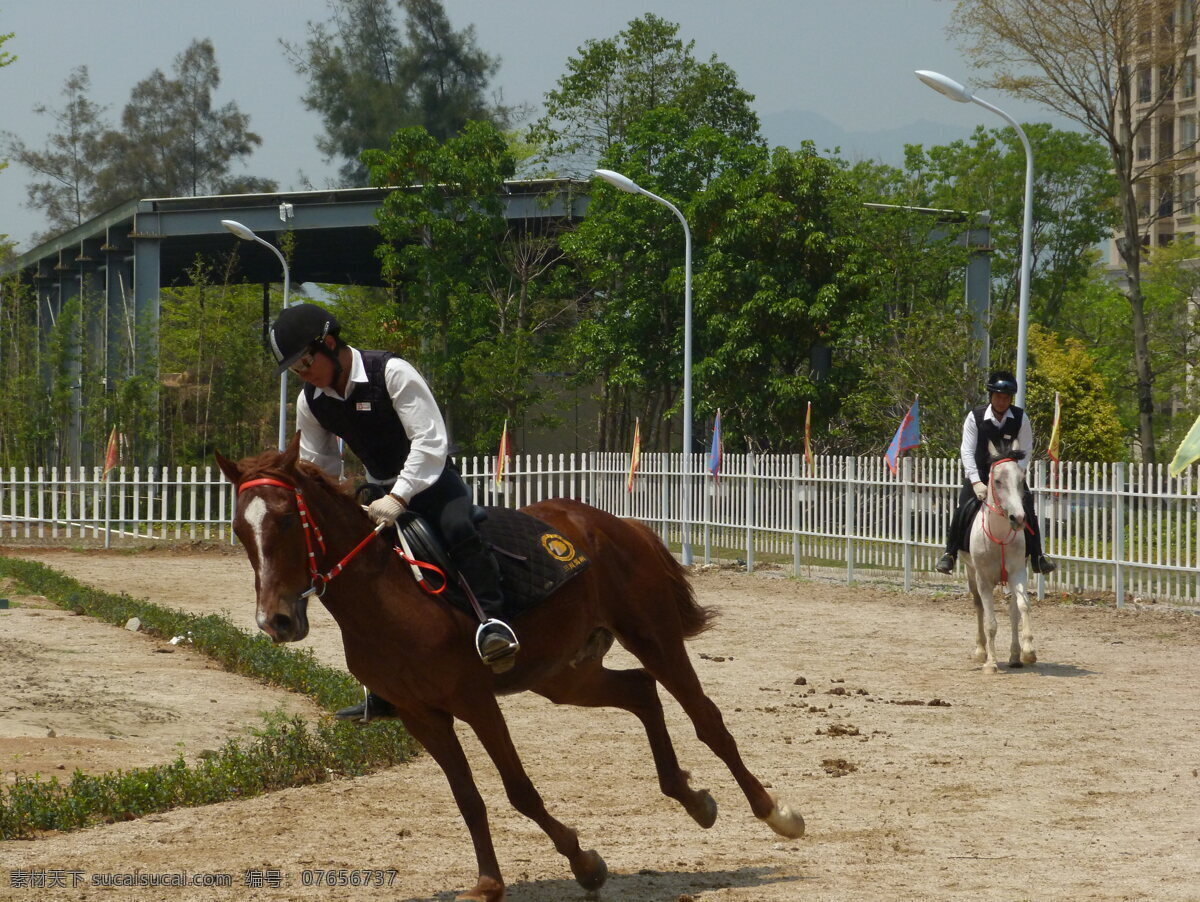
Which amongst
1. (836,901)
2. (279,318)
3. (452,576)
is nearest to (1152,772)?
(836,901)

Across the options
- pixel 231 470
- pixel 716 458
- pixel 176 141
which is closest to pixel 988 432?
pixel 231 470

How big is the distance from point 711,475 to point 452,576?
64.3ft

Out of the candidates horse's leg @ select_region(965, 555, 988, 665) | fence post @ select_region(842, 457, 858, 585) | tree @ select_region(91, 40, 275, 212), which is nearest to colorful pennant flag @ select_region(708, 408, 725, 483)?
fence post @ select_region(842, 457, 858, 585)

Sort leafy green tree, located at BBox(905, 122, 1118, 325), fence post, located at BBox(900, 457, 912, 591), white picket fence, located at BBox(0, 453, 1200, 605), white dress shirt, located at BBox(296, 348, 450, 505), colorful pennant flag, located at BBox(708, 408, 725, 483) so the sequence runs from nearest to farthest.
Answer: white dress shirt, located at BBox(296, 348, 450, 505), white picket fence, located at BBox(0, 453, 1200, 605), fence post, located at BBox(900, 457, 912, 591), colorful pennant flag, located at BBox(708, 408, 725, 483), leafy green tree, located at BBox(905, 122, 1118, 325)

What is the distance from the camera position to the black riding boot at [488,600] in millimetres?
5578

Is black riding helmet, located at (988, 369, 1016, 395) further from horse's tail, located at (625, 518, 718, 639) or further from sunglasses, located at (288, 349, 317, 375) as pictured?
sunglasses, located at (288, 349, 317, 375)

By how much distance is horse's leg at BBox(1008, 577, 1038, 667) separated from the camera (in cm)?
1290

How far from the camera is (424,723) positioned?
18.7 feet

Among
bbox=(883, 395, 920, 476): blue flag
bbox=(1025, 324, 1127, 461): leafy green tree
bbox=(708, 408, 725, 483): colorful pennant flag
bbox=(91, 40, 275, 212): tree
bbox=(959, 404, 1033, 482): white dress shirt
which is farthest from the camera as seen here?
bbox=(91, 40, 275, 212): tree

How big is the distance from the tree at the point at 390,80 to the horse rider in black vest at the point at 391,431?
177 feet

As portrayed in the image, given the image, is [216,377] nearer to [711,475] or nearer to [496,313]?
[496,313]

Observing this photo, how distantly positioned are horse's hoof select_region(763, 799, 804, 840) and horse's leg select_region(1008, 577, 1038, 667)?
6854 millimetres

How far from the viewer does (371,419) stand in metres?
5.99

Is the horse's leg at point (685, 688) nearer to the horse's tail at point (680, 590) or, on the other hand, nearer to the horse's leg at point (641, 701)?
the horse's leg at point (641, 701)
